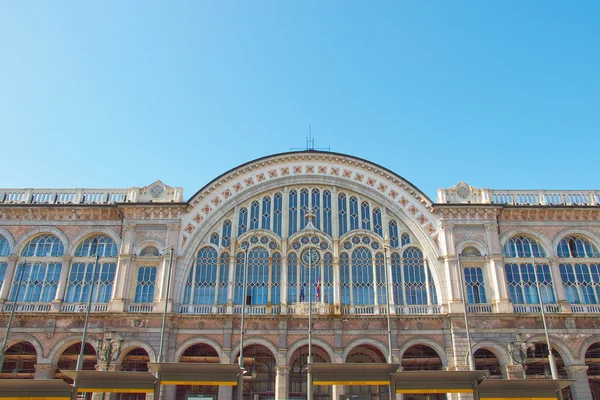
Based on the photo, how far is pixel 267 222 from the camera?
145 feet

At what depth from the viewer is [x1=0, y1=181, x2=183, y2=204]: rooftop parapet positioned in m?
43.8

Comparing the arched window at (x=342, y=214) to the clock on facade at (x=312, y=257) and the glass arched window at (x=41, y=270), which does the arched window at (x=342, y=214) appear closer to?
the clock on facade at (x=312, y=257)

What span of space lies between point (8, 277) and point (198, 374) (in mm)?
22666

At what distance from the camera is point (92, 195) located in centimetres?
4434

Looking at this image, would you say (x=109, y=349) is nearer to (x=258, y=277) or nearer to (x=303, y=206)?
(x=258, y=277)

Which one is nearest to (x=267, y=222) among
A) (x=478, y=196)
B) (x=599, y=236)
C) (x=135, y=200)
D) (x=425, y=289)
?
(x=135, y=200)

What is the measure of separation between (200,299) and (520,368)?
82.1ft

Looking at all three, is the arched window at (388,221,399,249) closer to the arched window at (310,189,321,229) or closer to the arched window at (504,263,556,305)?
the arched window at (310,189,321,229)

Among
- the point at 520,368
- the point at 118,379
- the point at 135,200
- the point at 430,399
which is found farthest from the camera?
the point at 135,200

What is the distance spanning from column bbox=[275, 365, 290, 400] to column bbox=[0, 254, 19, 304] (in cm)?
2231

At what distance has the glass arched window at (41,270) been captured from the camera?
135ft

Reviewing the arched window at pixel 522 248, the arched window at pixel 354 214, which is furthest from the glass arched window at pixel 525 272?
the arched window at pixel 354 214

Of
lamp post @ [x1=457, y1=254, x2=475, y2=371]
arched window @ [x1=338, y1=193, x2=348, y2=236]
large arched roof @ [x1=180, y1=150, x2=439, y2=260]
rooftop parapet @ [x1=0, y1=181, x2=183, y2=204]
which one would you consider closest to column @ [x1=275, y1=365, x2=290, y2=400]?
arched window @ [x1=338, y1=193, x2=348, y2=236]

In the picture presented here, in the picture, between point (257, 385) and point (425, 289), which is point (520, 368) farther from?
point (257, 385)
